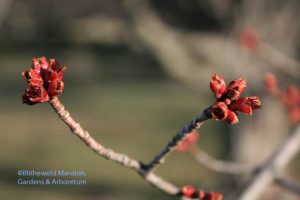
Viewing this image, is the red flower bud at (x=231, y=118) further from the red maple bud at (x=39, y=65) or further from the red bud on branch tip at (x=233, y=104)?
the red maple bud at (x=39, y=65)

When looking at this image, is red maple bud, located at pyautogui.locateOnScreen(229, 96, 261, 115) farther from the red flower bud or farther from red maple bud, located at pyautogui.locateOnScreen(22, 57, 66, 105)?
red maple bud, located at pyautogui.locateOnScreen(22, 57, 66, 105)

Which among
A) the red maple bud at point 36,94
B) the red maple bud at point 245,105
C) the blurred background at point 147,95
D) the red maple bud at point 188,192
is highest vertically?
the blurred background at point 147,95

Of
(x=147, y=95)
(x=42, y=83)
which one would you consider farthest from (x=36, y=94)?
(x=147, y=95)

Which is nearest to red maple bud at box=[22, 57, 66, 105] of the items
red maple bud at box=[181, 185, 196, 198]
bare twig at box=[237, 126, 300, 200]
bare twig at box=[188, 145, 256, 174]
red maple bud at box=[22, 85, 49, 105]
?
red maple bud at box=[22, 85, 49, 105]

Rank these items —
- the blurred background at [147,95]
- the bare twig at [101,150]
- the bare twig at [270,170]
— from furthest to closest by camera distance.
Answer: the blurred background at [147,95], the bare twig at [270,170], the bare twig at [101,150]

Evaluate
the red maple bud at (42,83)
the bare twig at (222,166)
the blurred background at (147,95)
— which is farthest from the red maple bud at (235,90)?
the blurred background at (147,95)
